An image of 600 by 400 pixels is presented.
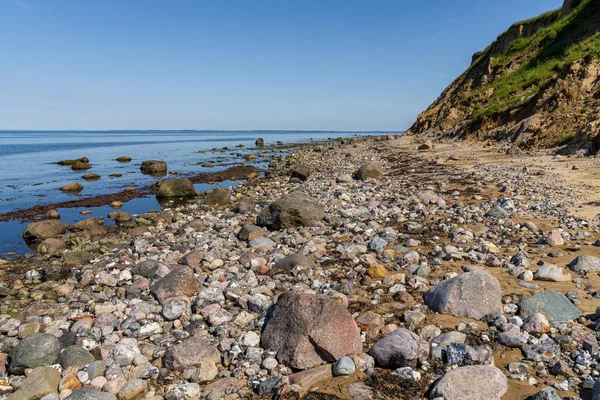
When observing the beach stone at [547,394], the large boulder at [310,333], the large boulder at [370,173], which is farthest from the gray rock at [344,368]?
Result: the large boulder at [370,173]

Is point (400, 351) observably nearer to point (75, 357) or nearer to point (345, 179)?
point (75, 357)

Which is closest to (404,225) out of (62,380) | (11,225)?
(62,380)

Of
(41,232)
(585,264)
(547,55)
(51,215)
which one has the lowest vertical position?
(51,215)

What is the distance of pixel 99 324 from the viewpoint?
546 centimetres

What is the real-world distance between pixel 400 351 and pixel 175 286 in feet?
13.1

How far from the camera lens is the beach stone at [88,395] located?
12.3 feet

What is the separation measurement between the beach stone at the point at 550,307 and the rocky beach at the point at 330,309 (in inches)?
0.7

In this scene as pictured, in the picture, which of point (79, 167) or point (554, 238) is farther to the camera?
point (79, 167)

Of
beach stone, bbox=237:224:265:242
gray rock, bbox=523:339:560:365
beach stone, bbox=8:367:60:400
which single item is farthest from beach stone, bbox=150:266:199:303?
gray rock, bbox=523:339:560:365

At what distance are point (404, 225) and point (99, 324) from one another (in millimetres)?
6861

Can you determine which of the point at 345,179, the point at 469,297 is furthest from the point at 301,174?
the point at 469,297

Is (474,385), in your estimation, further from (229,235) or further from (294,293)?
(229,235)

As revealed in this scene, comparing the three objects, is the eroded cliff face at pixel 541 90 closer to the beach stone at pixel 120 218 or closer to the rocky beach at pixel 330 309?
the rocky beach at pixel 330 309

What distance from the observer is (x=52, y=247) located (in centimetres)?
1121
